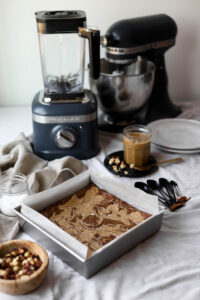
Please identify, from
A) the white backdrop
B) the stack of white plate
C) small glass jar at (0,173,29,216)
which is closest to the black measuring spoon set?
the stack of white plate

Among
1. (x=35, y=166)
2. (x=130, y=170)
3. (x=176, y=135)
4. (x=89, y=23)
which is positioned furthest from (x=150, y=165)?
(x=89, y=23)

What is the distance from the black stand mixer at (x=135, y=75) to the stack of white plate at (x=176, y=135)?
0.07 meters

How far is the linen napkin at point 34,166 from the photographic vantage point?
36.8 inches

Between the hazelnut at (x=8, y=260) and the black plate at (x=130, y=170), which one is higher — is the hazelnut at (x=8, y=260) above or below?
above

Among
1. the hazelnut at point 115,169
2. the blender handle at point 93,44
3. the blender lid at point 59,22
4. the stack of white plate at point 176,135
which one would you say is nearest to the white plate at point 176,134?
the stack of white plate at point 176,135

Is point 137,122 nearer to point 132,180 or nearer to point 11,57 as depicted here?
point 132,180

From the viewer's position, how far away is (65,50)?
43.6 inches

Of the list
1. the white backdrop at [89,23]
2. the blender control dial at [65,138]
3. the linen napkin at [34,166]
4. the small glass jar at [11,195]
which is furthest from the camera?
the white backdrop at [89,23]

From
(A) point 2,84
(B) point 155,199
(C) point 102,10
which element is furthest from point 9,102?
(B) point 155,199

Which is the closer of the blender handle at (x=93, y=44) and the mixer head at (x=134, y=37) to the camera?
the blender handle at (x=93, y=44)

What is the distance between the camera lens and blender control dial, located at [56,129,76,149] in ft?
3.40

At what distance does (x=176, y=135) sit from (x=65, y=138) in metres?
0.33

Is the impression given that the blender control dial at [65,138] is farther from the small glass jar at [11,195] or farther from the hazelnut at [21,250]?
the hazelnut at [21,250]

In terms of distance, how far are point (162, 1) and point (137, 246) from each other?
88 centimetres
